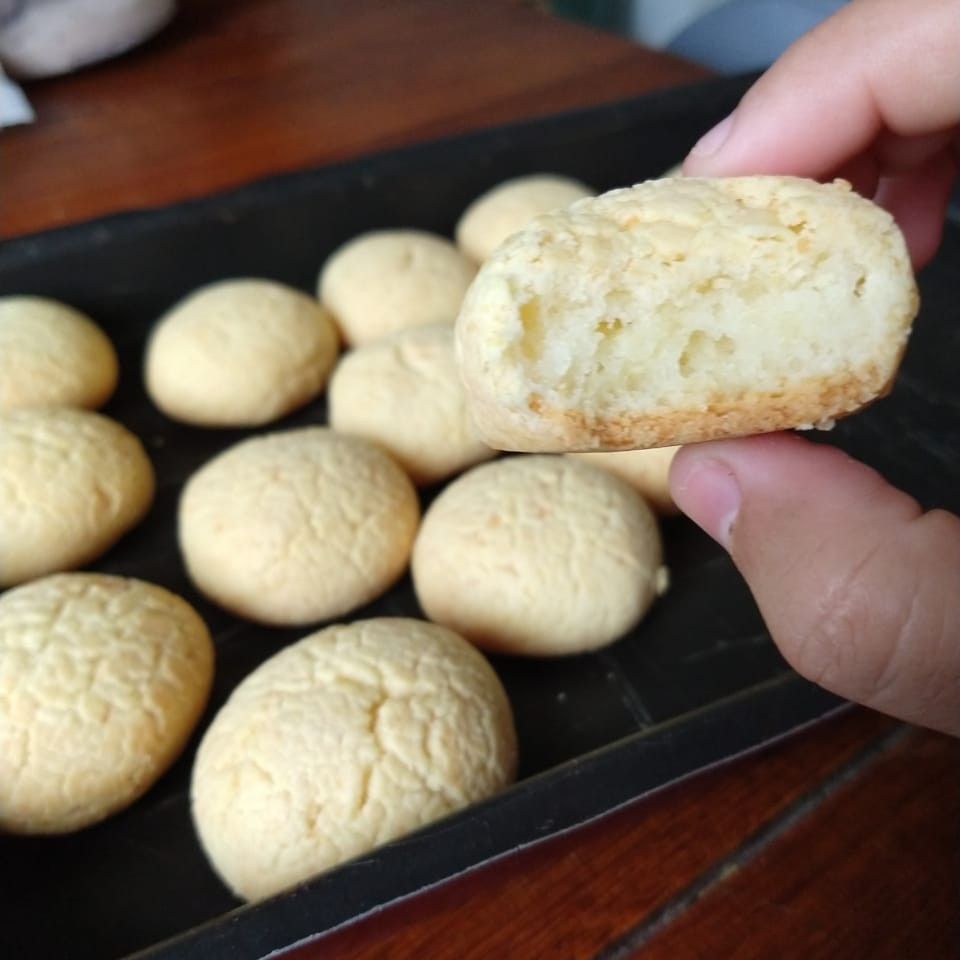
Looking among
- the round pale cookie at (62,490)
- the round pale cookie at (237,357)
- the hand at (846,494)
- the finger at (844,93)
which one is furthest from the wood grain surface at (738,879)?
the round pale cookie at (237,357)

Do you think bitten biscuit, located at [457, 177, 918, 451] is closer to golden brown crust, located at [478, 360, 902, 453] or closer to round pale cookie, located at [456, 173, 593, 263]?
golden brown crust, located at [478, 360, 902, 453]

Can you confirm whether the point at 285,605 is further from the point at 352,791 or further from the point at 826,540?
the point at 826,540

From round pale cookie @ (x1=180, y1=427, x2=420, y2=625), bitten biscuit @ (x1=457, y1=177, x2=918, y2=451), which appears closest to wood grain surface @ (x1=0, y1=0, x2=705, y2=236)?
round pale cookie @ (x1=180, y1=427, x2=420, y2=625)

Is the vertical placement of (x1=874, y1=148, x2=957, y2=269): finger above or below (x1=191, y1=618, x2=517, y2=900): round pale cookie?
above

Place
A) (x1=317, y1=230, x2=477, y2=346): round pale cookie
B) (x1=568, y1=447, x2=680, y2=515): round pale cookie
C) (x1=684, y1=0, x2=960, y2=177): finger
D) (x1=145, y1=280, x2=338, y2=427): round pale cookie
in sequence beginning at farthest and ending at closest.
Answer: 1. (x1=317, y1=230, x2=477, y2=346): round pale cookie
2. (x1=145, y1=280, x2=338, y2=427): round pale cookie
3. (x1=568, y1=447, x2=680, y2=515): round pale cookie
4. (x1=684, y1=0, x2=960, y2=177): finger

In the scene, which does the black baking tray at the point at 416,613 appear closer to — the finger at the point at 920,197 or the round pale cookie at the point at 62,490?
the round pale cookie at the point at 62,490

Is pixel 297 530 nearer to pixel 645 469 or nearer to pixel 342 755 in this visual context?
pixel 342 755
